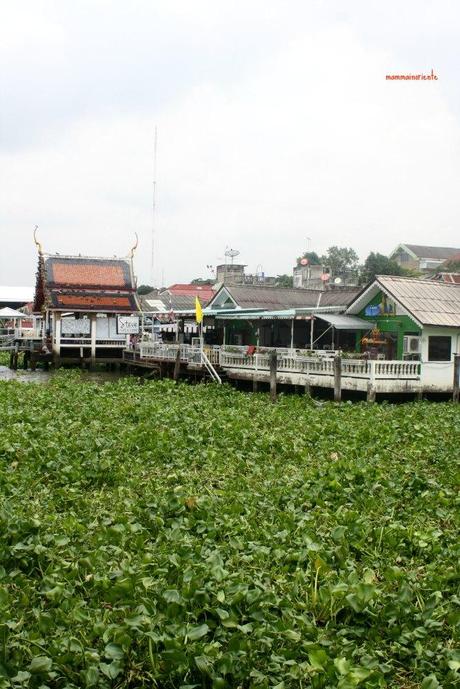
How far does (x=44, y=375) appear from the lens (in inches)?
1244

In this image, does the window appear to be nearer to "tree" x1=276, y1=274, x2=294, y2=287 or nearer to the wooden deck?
the wooden deck

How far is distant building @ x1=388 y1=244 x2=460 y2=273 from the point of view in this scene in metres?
73.2

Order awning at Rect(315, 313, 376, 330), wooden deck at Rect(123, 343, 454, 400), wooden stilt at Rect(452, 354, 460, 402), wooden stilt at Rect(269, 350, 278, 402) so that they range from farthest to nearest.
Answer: awning at Rect(315, 313, 376, 330)
wooden stilt at Rect(269, 350, 278, 402)
wooden stilt at Rect(452, 354, 460, 402)
wooden deck at Rect(123, 343, 454, 400)

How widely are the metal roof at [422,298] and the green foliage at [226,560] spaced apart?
981 centimetres

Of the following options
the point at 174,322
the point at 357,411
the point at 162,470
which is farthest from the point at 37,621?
the point at 174,322

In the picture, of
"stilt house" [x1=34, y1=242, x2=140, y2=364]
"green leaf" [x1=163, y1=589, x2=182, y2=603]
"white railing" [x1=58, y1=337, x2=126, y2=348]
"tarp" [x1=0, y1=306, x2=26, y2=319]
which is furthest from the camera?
"tarp" [x1=0, y1=306, x2=26, y2=319]

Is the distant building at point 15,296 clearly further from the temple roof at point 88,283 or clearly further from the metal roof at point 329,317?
the metal roof at point 329,317

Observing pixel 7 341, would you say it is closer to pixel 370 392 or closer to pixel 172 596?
pixel 370 392

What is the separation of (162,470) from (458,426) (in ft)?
21.6

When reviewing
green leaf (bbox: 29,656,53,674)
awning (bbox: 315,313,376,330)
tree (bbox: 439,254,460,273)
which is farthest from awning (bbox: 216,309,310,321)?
tree (bbox: 439,254,460,273)

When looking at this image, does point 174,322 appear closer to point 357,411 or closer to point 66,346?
point 66,346

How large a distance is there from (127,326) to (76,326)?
307 centimetres

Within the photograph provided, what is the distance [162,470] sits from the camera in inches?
420

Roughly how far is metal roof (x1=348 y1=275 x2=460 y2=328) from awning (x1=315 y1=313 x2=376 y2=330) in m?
0.51
